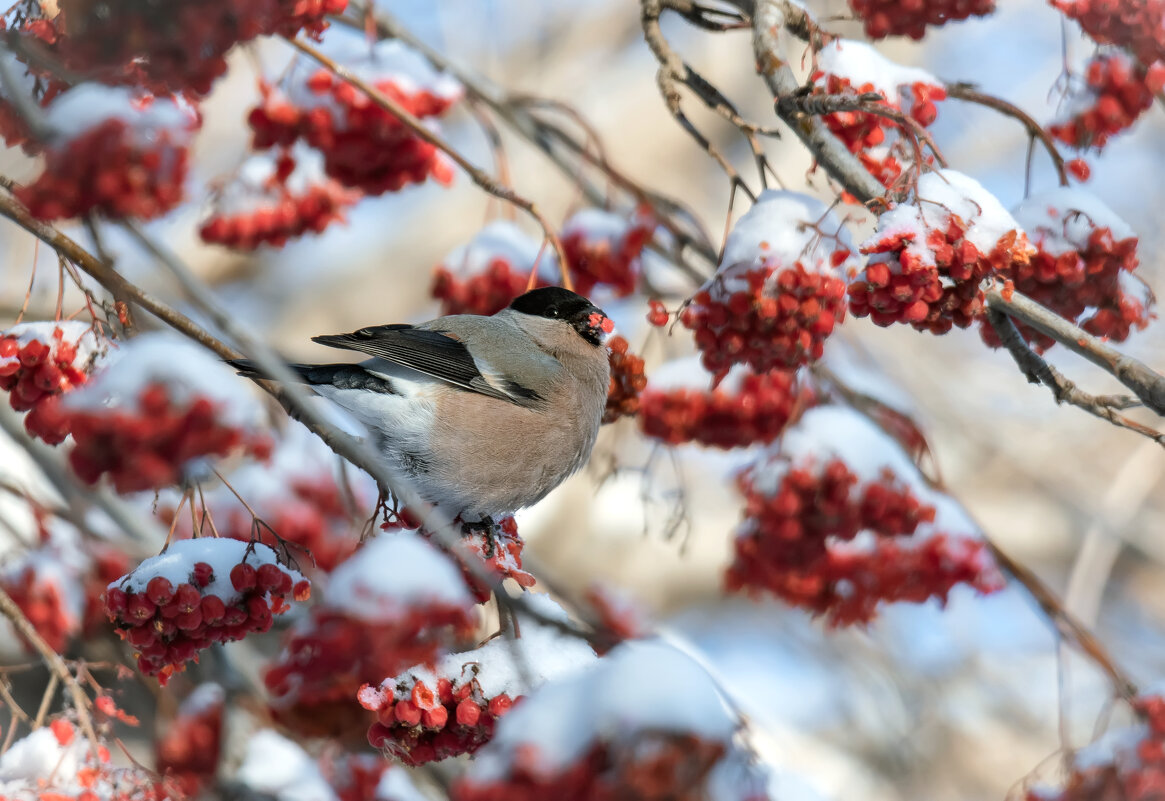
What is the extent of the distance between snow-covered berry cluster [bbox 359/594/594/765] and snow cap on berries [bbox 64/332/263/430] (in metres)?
0.48

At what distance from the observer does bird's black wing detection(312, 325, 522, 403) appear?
2.66 meters

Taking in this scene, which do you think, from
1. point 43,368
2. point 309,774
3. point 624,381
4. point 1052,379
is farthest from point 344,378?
point 1052,379

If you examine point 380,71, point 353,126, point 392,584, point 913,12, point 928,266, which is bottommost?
point 392,584

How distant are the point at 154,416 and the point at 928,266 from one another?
1.18 meters

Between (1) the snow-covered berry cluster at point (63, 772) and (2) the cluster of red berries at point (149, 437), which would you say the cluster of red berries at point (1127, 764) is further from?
(1) the snow-covered berry cluster at point (63, 772)

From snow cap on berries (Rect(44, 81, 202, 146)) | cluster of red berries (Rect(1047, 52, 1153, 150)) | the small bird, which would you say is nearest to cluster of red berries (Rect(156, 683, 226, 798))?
the small bird

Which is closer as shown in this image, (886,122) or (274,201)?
(886,122)

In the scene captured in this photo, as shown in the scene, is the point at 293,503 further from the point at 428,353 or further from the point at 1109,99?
the point at 1109,99

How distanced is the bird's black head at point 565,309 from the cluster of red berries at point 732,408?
0.24 metres

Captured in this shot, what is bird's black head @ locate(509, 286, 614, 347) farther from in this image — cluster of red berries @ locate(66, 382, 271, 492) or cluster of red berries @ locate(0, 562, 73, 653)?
cluster of red berries @ locate(0, 562, 73, 653)

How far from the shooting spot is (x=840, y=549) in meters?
2.88

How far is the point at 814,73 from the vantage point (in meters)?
2.05

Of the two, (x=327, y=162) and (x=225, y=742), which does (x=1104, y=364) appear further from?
(x=225, y=742)

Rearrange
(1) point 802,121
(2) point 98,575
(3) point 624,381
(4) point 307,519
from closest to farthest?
(1) point 802,121 → (3) point 624,381 → (2) point 98,575 → (4) point 307,519
